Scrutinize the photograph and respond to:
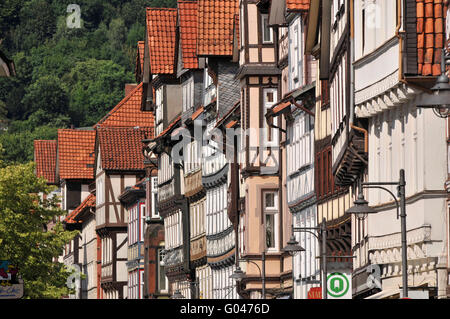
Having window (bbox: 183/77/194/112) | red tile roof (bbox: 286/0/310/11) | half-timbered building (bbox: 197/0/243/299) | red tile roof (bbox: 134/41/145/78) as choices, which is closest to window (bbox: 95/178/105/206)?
red tile roof (bbox: 134/41/145/78)

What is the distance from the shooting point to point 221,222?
6362cm

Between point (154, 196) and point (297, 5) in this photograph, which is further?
point (154, 196)

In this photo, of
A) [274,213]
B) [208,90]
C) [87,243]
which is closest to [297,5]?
[274,213]

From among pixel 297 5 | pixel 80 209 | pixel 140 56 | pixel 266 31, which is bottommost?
pixel 297 5

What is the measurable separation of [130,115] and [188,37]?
2334 cm

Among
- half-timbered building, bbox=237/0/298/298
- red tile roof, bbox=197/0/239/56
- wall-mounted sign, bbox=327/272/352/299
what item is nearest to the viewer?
wall-mounted sign, bbox=327/272/352/299

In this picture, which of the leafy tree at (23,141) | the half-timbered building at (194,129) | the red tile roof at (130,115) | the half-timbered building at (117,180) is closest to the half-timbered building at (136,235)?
the half-timbered building at (117,180)

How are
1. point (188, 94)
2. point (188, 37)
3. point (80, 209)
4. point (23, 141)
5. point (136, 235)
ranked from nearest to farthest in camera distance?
1. point (188, 37)
2. point (188, 94)
3. point (136, 235)
4. point (80, 209)
5. point (23, 141)

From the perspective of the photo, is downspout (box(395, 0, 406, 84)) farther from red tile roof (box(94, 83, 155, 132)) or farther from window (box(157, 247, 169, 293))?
red tile roof (box(94, 83, 155, 132))

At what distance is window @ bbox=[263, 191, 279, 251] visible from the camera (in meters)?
51.8

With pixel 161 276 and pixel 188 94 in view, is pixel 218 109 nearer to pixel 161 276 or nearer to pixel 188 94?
pixel 188 94

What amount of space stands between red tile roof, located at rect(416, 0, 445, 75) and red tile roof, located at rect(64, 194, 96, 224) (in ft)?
241

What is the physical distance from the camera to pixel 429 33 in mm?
26469
